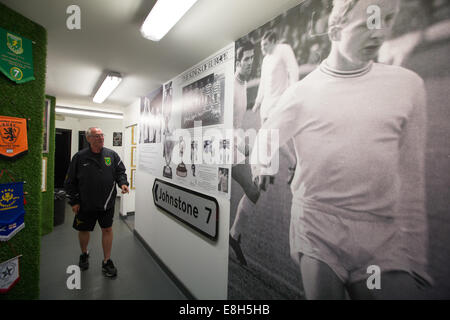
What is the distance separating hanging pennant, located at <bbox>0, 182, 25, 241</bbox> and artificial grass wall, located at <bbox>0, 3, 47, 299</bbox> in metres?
0.04

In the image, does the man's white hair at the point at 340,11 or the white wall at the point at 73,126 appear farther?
the white wall at the point at 73,126

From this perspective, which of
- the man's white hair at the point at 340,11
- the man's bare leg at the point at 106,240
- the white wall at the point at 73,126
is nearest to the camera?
the man's white hair at the point at 340,11

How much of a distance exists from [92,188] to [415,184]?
8.48 feet

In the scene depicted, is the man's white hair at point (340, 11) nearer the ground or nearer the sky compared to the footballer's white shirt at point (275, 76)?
nearer the sky

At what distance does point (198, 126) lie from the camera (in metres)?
1.90

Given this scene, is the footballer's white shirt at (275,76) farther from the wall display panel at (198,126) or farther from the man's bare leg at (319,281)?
the man's bare leg at (319,281)

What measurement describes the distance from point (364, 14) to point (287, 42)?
40cm

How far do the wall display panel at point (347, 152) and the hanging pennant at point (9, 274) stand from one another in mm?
1481

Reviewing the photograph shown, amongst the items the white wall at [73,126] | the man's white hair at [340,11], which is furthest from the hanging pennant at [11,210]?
the white wall at [73,126]

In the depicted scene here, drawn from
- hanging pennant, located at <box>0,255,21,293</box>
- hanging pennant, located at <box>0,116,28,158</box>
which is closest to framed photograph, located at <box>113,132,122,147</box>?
hanging pennant, located at <box>0,116,28,158</box>

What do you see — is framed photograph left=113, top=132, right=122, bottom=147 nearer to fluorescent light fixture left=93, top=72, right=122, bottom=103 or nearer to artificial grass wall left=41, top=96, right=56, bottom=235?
artificial grass wall left=41, top=96, right=56, bottom=235

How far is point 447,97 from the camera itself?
656 millimetres

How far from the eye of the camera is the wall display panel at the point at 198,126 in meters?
1.61

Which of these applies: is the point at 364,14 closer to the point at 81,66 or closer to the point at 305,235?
the point at 305,235
